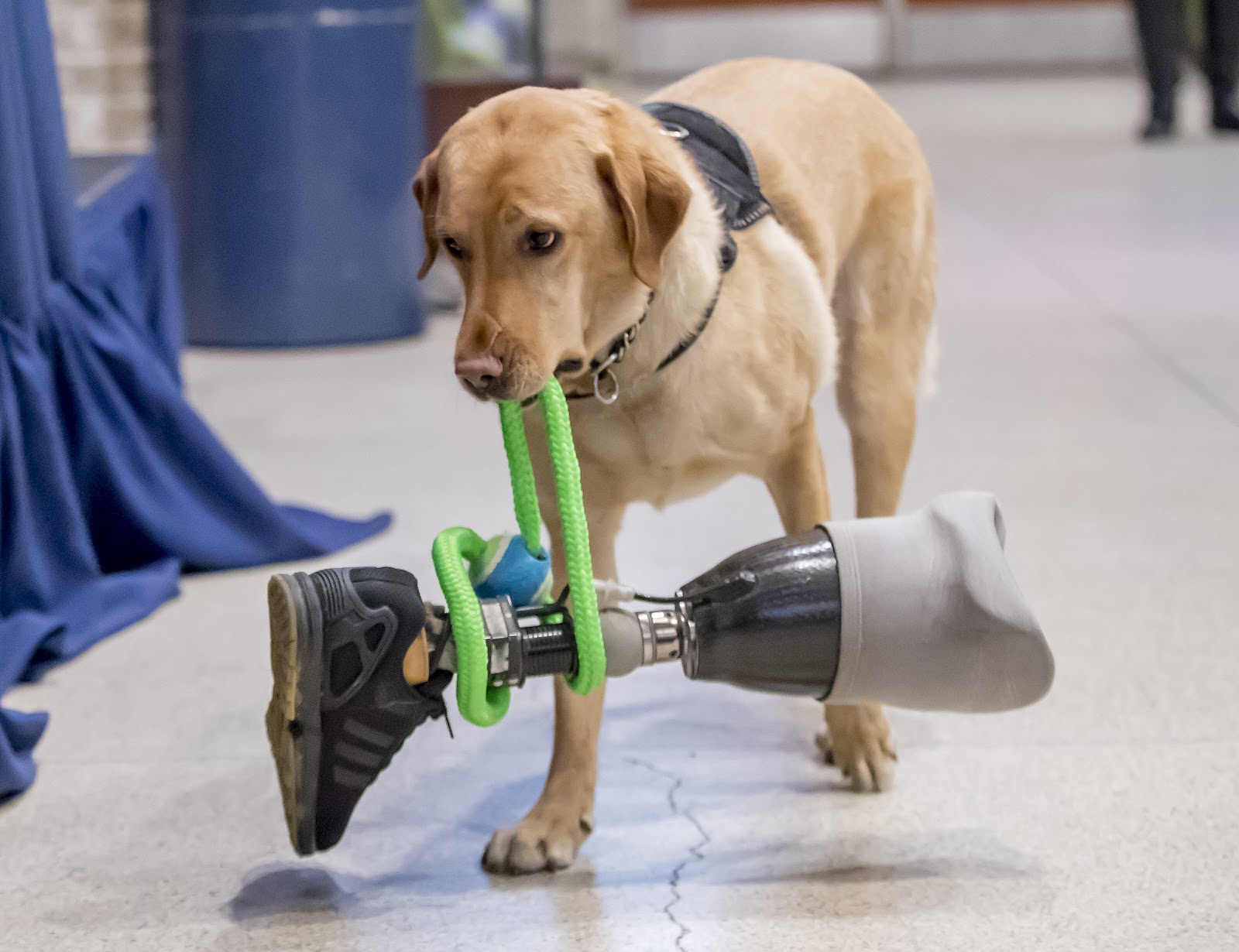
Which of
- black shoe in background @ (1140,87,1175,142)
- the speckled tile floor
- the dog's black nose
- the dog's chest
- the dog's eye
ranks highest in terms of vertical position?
the dog's eye

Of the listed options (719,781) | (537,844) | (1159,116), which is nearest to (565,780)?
(537,844)

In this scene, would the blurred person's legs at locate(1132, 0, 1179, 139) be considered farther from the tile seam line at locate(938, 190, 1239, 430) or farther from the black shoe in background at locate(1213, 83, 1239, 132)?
the tile seam line at locate(938, 190, 1239, 430)

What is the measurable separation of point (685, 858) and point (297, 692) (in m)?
0.57

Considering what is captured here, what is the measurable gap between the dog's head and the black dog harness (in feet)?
0.26

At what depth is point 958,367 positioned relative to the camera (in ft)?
15.4

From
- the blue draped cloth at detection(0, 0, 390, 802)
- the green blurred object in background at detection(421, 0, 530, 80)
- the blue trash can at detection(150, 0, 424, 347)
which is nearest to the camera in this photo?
the blue draped cloth at detection(0, 0, 390, 802)

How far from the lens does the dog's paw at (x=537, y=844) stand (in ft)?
6.48

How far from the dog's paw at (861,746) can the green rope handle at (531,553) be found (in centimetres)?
53

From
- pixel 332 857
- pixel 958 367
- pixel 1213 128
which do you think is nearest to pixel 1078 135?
pixel 1213 128

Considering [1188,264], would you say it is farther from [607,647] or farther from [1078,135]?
[607,647]

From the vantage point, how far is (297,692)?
1748 mm

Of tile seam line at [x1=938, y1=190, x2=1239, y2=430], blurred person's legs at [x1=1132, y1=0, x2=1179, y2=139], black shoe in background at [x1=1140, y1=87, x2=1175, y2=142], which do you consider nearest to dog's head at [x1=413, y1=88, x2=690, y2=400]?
tile seam line at [x1=938, y1=190, x2=1239, y2=430]

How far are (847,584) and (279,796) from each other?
91cm

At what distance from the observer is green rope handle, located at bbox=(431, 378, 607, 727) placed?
1.74 meters
